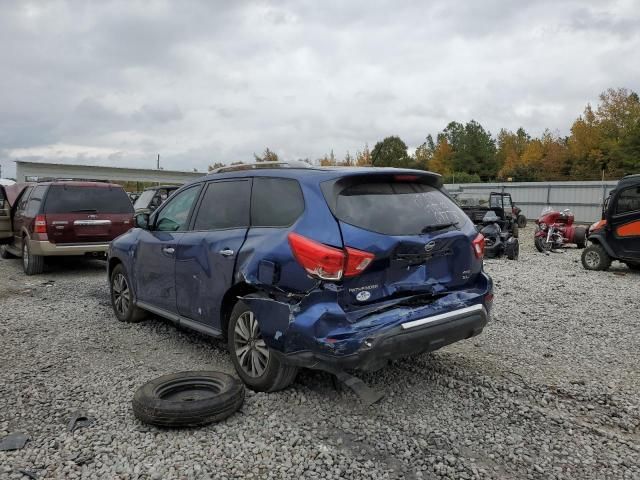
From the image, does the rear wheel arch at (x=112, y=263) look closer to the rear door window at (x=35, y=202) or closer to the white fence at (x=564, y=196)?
the rear door window at (x=35, y=202)

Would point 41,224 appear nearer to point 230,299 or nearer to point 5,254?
point 5,254

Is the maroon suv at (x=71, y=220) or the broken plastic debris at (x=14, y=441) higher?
the maroon suv at (x=71, y=220)

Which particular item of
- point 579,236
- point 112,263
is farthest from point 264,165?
point 579,236

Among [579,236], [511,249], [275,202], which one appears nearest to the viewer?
[275,202]

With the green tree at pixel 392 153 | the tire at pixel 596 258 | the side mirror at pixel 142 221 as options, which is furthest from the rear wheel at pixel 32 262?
the green tree at pixel 392 153

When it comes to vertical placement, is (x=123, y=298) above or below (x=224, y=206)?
below

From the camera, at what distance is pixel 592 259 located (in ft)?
37.9

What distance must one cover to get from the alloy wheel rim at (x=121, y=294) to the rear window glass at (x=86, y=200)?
3971 millimetres

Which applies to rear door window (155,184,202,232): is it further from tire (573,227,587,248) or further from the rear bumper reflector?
tire (573,227,587,248)

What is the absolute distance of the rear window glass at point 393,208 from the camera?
371 centimetres

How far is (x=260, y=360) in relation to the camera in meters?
4.11

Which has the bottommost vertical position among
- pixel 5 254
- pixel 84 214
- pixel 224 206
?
pixel 5 254

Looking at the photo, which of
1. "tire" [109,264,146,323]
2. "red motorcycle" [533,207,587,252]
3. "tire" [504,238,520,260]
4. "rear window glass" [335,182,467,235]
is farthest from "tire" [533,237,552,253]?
"tire" [109,264,146,323]

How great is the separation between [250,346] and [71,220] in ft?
23.0
